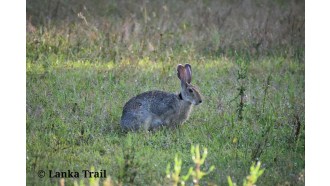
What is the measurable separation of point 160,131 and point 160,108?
0.87 feet

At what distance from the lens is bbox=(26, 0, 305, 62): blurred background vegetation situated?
30.3 ft

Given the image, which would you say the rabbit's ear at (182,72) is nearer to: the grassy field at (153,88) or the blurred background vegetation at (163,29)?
Result: the grassy field at (153,88)

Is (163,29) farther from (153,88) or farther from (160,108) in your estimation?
(160,108)

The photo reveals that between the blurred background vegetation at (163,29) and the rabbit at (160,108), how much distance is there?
1858mm

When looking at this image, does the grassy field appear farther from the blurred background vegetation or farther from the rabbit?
the rabbit

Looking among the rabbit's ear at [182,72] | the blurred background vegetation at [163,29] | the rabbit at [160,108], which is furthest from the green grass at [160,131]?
the rabbit's ear at [182,72]

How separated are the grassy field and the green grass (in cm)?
1

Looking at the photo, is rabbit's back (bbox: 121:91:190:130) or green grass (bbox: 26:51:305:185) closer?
green grass (bbox: 26:51:305:185)

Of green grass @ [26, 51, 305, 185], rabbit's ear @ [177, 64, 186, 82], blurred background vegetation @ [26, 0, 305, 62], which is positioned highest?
blurred background vegetation @ [26, 0, 305, 62]

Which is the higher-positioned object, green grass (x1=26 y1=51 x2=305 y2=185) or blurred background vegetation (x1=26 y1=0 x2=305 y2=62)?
blurred background vegetation (x1=26 y1=0 x2=305 y2=62)

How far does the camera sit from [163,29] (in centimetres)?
1016

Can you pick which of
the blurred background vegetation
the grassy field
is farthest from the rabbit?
the blurred background vegetation
